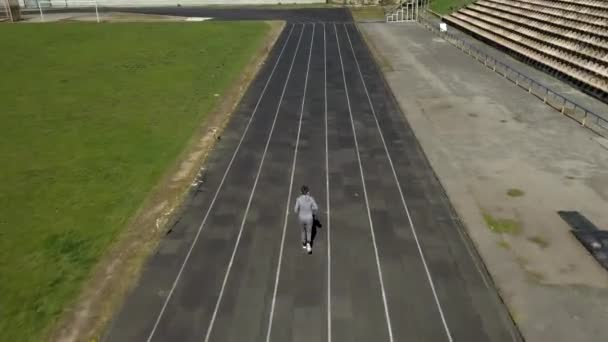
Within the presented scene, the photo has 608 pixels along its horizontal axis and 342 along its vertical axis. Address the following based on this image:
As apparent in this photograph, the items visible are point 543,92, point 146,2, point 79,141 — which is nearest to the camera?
point 79,141

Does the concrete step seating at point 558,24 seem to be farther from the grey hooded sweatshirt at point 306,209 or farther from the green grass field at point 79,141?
the grey hooded sweatshirt at point 306,209

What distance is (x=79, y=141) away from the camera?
20.2m

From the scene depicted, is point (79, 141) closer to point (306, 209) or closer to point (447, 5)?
point (306, 209)

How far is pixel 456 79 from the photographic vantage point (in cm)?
2969

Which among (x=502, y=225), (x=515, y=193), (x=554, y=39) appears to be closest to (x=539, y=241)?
(x=502, y=225)

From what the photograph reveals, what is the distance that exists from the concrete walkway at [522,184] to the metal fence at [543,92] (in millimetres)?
580

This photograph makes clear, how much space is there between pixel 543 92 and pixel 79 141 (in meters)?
23.9

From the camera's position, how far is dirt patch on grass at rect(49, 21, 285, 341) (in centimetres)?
1009

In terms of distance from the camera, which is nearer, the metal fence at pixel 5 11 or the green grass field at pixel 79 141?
the green grass field at pixel 79 141

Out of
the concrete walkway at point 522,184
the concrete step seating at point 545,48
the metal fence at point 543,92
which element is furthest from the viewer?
the concrete step seating at point 545,48

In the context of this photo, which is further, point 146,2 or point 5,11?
point 146,2

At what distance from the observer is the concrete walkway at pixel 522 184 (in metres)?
10.6

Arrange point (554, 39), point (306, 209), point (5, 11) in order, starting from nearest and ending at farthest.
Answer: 1. point (306, 209)
2. point (554, 39)
3. point (5, 11)

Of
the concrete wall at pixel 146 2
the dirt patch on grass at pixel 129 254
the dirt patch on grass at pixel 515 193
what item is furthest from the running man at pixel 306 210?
the concrete wall at pixel 146 2
